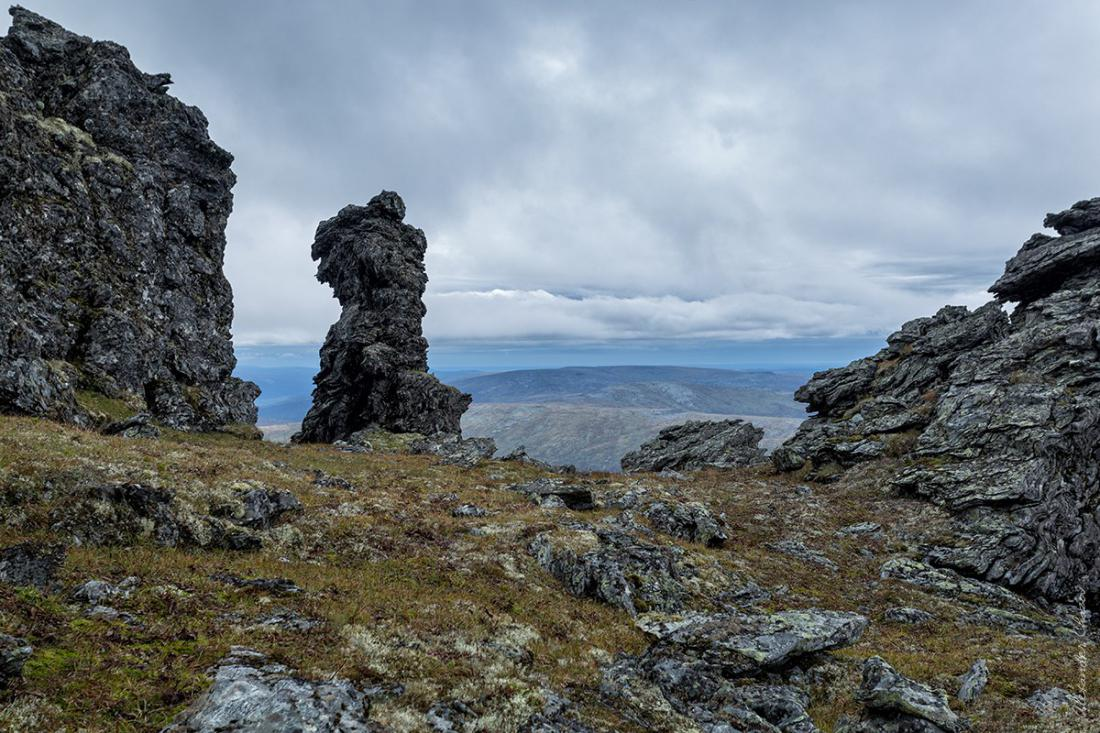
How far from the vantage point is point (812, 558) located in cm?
3325

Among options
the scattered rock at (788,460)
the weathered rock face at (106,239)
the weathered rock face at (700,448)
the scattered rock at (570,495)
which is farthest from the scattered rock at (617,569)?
the weathered rock face at (700,448)

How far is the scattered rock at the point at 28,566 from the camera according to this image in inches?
524

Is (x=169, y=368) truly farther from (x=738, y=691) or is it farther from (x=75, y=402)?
(x=738, y=691)

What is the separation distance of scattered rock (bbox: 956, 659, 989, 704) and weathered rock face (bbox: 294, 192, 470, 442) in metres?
73.8

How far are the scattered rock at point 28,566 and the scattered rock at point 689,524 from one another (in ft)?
97.2

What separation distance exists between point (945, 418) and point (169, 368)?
78094 mm

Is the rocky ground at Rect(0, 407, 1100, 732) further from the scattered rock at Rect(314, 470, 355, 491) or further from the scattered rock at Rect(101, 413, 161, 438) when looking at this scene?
the scattered rock at Rect(101, 413, 161, 438)

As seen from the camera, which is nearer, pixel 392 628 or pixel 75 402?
pixel 392 628

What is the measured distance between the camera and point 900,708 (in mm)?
13336

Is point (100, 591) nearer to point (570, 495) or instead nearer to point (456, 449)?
point (570, 495)

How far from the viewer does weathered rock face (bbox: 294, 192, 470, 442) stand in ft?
275

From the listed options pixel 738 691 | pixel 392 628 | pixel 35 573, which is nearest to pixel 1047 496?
pixel 738 691

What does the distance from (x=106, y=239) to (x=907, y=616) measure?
7253cm

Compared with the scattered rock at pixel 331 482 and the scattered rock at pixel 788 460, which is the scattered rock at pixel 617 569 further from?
the scattered rock at pixel 788 460
